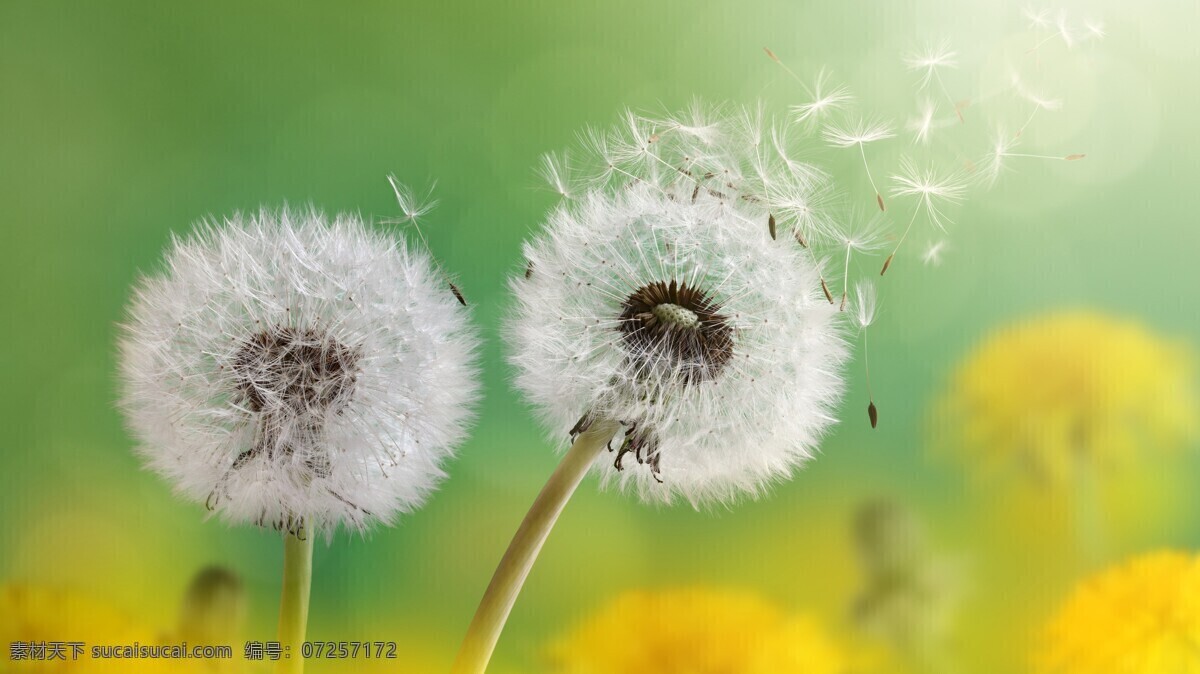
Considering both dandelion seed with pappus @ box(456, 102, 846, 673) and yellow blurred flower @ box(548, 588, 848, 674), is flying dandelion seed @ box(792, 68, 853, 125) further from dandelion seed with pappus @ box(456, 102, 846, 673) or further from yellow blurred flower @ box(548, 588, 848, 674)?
yellow blurred flower @ box(548, 588, 848, 674)

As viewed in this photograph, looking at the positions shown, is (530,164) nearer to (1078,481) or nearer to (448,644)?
(448,644)

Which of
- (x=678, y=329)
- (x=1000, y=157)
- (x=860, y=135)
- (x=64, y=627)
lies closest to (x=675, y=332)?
(x=678, y=329)

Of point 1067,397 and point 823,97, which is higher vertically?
point 823,97

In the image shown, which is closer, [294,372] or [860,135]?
[294,372]

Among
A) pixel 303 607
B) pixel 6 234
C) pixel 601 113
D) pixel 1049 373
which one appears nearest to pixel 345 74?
pixel 601 113

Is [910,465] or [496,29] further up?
[496,29]

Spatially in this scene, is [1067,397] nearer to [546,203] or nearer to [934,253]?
[934,253]
